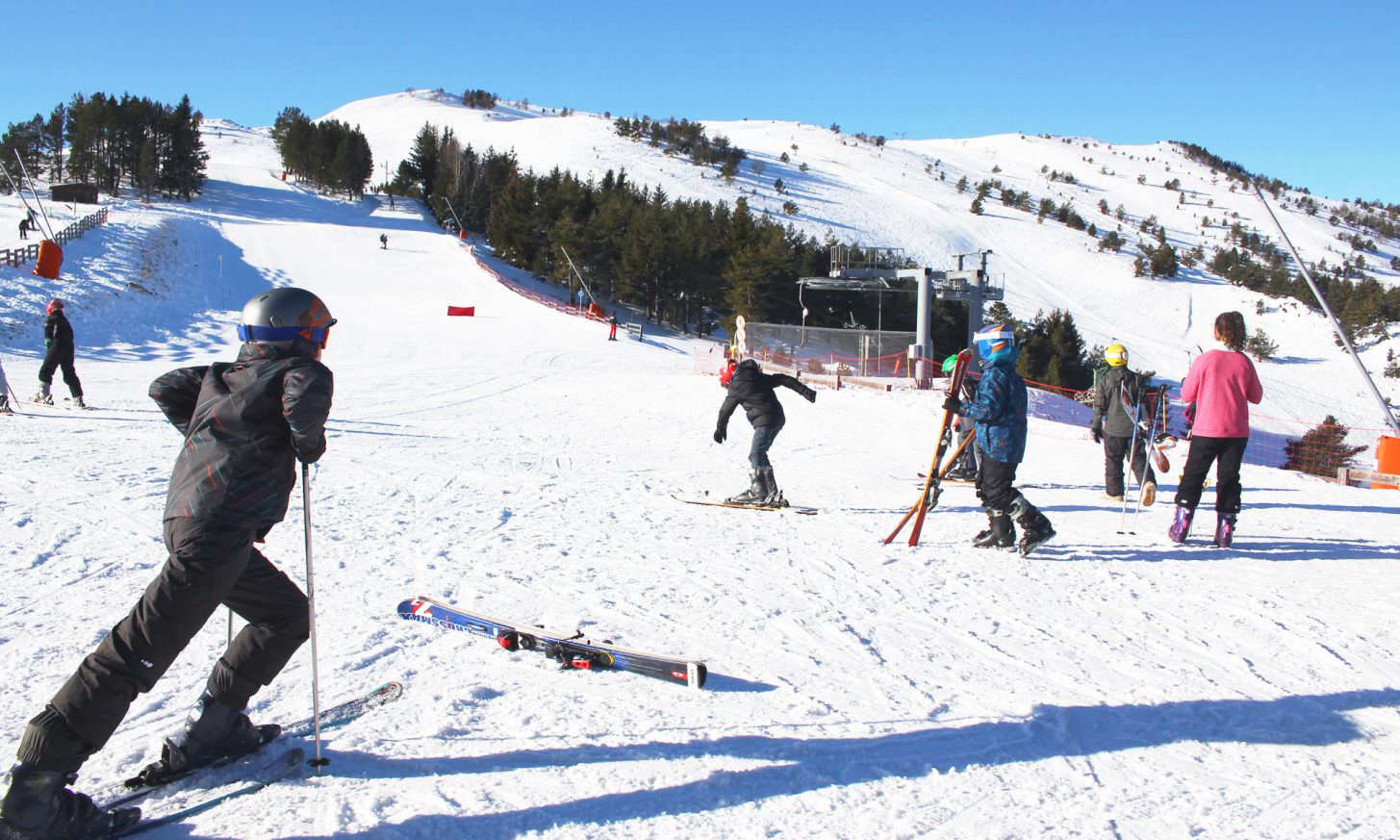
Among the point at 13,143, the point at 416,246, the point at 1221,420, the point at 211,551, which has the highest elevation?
the point at 13,143

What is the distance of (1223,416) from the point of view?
656 centimetres

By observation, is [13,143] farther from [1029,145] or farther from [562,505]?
[1029,145]

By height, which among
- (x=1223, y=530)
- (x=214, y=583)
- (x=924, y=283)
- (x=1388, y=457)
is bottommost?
(x=1223, y=530)

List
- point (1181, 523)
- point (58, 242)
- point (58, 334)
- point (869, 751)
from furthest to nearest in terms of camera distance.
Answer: point (58, 242)
point (58, 334)
point (1181, 523)
point (869, 751)

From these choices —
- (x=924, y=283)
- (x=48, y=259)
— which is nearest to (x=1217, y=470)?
(x=924, y=283)

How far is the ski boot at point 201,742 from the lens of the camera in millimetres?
2912

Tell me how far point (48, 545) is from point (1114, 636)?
23.2ft

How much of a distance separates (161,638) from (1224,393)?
23.5ft

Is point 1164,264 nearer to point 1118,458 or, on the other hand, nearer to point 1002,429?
point 1118,458

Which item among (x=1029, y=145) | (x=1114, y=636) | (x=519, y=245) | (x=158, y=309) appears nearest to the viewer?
(x=1114, y=636)

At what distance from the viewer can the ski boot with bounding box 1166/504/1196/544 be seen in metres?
6.88

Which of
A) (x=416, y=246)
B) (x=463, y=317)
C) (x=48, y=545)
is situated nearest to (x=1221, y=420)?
(x=48, y=545)

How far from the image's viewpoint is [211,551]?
2.68 meters

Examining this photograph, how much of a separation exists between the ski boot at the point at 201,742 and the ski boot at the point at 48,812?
1.03 feet
